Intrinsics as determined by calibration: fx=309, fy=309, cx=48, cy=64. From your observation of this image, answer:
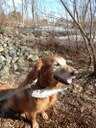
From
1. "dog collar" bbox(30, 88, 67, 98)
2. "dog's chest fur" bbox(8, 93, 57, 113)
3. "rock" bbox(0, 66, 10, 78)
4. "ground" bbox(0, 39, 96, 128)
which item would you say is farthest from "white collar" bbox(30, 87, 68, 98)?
"rock" bbox(0, 66, 10, 78)

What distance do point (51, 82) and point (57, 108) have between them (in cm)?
127

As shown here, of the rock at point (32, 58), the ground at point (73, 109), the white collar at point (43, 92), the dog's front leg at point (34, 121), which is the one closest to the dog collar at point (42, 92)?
the white collar at point (43, 92)

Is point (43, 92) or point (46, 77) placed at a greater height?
point (46, 77)

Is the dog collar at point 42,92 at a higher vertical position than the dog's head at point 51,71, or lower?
lower

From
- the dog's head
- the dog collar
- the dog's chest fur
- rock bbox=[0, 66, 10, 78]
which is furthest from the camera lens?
rock bbox=[0, 66, 10, 78]

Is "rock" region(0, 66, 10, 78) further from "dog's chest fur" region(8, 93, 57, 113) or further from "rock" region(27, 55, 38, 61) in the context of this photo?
"dog's chest fur" region(8, 93, 57, 113)

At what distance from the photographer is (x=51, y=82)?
4.08m

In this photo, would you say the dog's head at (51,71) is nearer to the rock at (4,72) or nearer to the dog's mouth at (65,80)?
the dog's mouth at (65,80)

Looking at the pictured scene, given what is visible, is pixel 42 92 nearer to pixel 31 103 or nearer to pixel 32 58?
pixel 31 103

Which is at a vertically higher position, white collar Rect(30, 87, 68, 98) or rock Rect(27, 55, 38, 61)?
white collar Rect(30, 87, 68, 98)

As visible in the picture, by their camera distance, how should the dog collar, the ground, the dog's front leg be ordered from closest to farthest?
1. the dog collar
2. the dog's front leg
3. the ground

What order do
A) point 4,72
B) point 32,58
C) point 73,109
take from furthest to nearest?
point 32,58, point 4,72, point 73,109

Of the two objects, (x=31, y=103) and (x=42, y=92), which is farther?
(x=31, y=103)

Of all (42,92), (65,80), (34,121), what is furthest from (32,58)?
(65,80)
